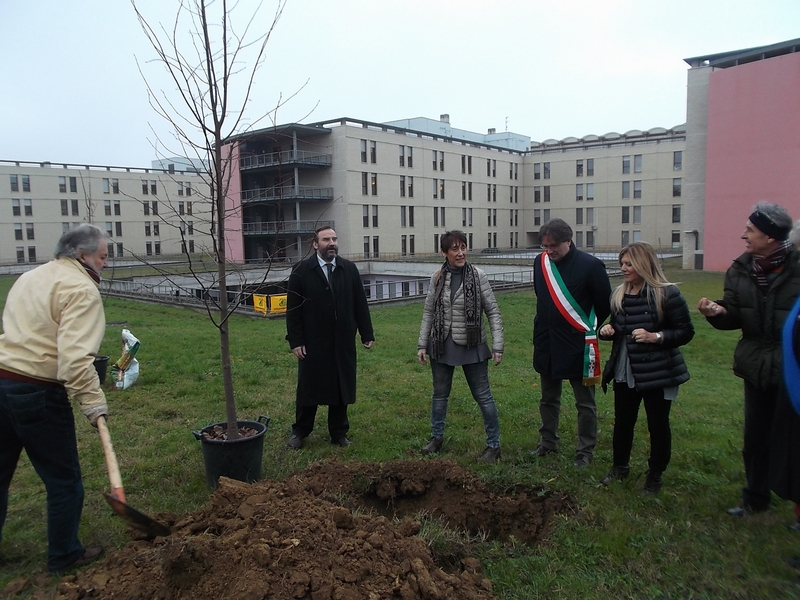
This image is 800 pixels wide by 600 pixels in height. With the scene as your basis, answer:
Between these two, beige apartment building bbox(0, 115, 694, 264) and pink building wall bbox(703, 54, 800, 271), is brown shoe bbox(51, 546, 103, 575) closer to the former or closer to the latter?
pink building wall bbox(703, 54, 800, 271)

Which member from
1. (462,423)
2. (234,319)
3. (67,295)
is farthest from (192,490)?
(234,319)

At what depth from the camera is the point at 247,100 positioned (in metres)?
4.77

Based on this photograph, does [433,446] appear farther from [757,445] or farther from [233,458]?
[757,445]

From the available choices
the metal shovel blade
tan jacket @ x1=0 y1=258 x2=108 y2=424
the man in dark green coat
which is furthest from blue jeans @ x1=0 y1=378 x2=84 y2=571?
the man in dark green coat

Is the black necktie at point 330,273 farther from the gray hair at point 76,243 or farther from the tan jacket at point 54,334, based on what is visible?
the tan jacket at point 54,334

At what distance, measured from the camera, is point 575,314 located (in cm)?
504

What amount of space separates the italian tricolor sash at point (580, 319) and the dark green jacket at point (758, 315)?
0.96m

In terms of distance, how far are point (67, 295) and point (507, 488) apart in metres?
3.23

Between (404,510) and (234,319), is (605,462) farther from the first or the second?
(234,319)

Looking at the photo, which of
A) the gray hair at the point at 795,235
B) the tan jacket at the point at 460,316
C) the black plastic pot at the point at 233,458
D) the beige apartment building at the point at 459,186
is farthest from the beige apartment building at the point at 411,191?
the gray hair at the point at 795,235

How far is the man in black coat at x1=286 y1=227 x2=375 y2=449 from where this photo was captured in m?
5.73

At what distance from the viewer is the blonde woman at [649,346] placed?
4.40 meters

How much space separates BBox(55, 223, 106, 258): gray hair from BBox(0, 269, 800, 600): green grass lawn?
1883 mm

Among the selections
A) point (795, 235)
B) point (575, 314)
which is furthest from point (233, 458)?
point (795, 235)
